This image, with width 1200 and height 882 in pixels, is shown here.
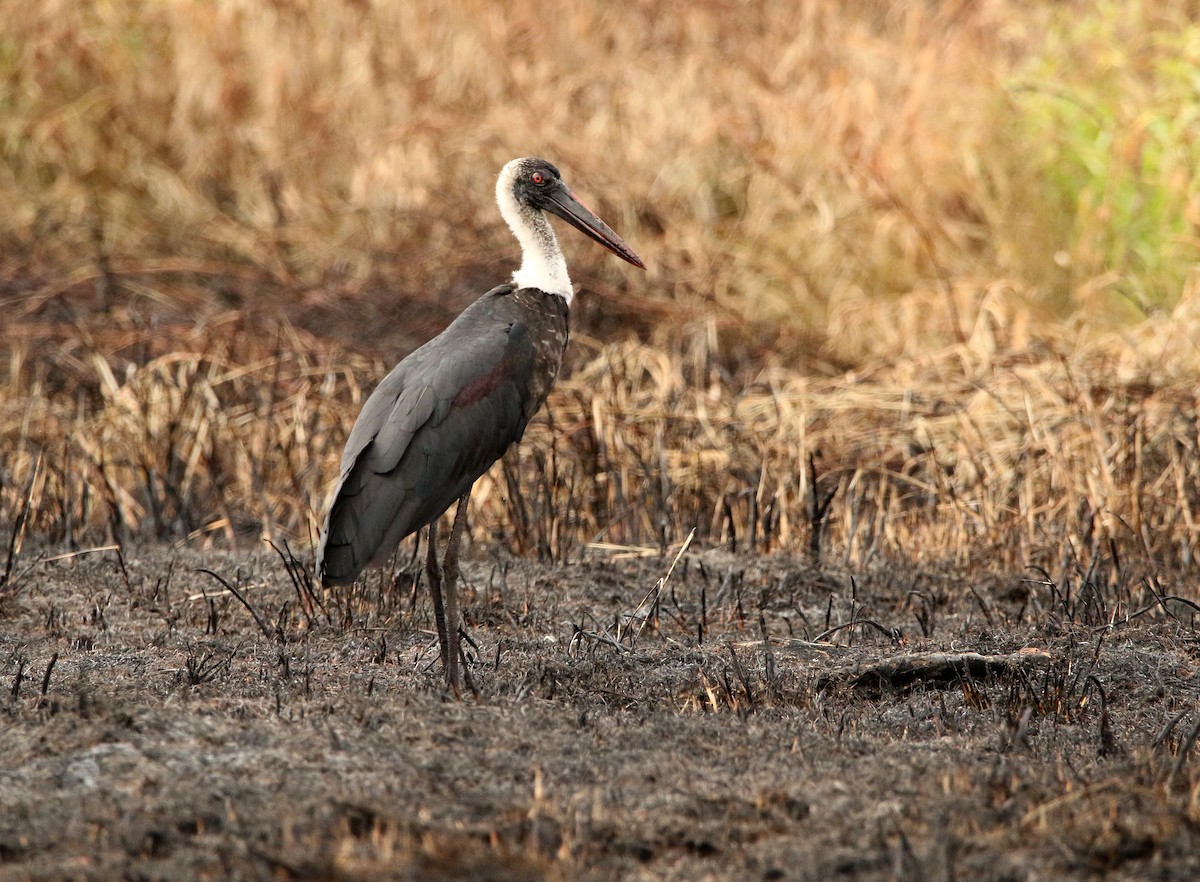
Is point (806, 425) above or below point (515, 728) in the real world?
above

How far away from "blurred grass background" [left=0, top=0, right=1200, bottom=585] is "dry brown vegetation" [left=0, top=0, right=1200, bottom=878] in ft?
0.09

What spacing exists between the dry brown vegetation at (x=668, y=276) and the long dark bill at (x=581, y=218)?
1.12m

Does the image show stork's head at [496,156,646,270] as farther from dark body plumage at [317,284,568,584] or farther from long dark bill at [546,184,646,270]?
dark body plumage at [317,284,568,584]

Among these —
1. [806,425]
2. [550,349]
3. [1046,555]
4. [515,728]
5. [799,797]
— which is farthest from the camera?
[806,425]

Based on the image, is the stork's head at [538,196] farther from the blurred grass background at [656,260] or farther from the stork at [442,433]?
the blurred grass background at [656,260]

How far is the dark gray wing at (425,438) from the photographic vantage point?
4.21m

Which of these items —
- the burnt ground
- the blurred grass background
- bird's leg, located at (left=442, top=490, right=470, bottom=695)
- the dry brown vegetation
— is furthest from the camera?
the blurred grass background

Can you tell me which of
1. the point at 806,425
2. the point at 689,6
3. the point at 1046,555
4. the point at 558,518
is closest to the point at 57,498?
the point at 558,518

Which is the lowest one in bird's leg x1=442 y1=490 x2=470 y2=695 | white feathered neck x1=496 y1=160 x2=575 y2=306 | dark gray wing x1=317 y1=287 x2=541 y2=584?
bird's leg x1=442 y1=490 x2=470 y2=695

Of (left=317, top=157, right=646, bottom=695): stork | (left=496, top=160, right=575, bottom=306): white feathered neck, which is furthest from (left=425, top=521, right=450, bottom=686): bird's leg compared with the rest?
(left=496, top=160, right=575, bottom=306): white feathered neck

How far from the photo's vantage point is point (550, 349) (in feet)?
15.3

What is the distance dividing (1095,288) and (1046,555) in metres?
2.80

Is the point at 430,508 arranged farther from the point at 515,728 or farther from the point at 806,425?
the point at 806,425

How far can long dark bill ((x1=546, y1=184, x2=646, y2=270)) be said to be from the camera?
16.8ft
